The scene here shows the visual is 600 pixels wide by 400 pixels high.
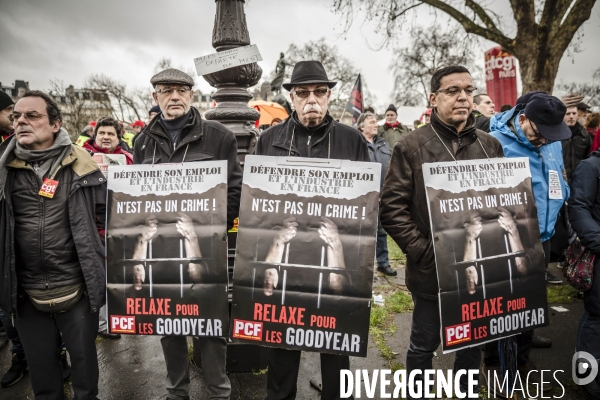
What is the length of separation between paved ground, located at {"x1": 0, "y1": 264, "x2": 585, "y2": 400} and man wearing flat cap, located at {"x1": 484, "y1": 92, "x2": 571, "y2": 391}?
55 centimetres

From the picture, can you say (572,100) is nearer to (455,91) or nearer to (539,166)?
(539,166)

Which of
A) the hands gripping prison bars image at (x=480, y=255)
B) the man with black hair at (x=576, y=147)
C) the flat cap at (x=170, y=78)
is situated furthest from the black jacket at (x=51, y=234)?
the man with black hair at (x=576, y=147)

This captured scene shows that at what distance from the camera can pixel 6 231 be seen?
2.37m

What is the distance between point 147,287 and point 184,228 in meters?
0.42

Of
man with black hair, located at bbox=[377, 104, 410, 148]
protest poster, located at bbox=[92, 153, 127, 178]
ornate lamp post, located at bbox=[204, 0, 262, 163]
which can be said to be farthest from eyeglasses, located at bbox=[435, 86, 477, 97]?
man with black hair, located at bbox=[377, 104, 410, 148]

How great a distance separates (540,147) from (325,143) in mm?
1736

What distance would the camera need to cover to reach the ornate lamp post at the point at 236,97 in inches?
132

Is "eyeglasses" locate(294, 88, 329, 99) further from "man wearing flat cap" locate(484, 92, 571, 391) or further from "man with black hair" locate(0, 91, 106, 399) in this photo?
"man wearing flat cap" locate(484, 92, 571, 391)

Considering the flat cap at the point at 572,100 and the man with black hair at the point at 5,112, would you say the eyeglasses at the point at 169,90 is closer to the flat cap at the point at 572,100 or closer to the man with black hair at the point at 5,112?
the man with black hair at the point at 5,112

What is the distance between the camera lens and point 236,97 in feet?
11.4

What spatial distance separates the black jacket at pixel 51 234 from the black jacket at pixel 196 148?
15.7 inches

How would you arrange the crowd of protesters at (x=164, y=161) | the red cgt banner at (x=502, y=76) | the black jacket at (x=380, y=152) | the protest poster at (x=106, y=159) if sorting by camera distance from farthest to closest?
1. the red cgt banner at (x=502, y=76)
2. the black jacket at (x=380, y=152)
3. the protest poster at (x=106, y=159)
4. the crowd of protesters at (x=164, y=161)

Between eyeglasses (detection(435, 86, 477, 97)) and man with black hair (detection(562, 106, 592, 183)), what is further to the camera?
man with black hair (detection(562, 106, 592, 183))

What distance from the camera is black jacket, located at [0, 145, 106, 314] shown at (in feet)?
7.84
